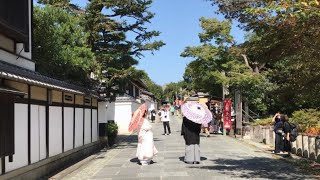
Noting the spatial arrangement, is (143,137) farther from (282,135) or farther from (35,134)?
(282,135)

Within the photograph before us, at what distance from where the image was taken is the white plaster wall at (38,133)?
12.4m

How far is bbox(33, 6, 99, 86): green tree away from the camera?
53.6 feet

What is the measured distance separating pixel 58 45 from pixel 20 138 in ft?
19.6

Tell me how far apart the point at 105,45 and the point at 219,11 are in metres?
11.4

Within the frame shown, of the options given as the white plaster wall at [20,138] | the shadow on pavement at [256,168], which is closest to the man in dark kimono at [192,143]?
the shadow on pavement at [256,168]

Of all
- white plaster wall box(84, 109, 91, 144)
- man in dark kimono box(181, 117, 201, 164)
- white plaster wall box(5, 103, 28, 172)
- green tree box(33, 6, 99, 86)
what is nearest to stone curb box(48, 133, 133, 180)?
white plaster wall box(84, 109, 91, 144)

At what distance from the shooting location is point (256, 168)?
46.5 feet

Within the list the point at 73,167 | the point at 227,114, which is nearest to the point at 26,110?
the point at 73,167

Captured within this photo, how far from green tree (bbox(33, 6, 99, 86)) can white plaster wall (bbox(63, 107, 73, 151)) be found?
5.65 ft

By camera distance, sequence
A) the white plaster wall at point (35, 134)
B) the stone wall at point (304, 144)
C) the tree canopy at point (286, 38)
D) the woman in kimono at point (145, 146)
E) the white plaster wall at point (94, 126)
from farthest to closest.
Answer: the white plaster wall at point (94, 126) < the stone wall at point (304, 144) < the woman in kimono at point (145, 146) < the white plaster wall at point (35, 134) < the tree canopy at point (286, 38)

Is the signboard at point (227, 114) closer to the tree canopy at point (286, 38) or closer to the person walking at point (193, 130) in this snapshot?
the person walking at point (193, 130)

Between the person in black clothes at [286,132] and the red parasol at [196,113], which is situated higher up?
the red parasol at [196,113]

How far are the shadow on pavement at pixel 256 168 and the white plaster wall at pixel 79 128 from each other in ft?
17.3

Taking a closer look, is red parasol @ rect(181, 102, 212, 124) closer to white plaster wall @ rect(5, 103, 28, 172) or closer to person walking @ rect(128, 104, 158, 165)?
person walking @ rect(128, 104, 158, 165)
